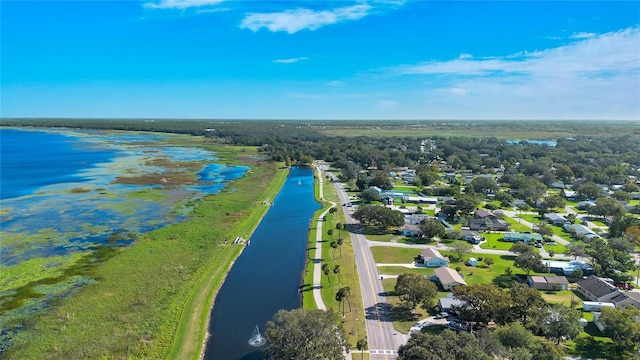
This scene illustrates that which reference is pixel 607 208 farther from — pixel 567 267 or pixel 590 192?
pixel 567 267

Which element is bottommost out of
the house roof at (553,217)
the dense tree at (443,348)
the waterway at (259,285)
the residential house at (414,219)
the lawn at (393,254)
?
the waterway at (259,285)

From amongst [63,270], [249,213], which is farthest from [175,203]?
[63,270]

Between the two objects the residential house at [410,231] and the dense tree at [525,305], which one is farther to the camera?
the residential house at [410,231]

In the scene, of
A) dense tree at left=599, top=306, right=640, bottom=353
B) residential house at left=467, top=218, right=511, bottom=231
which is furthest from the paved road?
residential house at left=467, top=218, right=511, bottom=231

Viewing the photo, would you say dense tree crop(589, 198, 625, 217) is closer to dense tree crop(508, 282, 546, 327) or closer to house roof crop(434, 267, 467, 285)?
house roof crop(434, 267, 467, 285)

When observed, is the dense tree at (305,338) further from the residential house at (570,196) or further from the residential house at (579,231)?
the residential house at (570,196)

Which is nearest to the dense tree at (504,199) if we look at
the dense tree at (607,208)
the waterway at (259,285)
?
the dense tree at (607,208)
